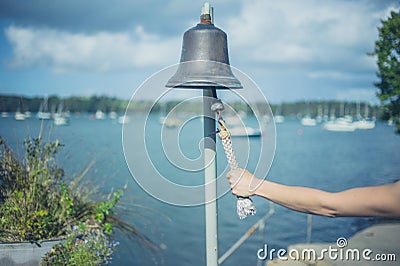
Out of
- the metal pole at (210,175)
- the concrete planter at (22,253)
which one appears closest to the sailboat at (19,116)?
the concrete planter at (22,253)

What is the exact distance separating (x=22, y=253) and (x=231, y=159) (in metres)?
2.22

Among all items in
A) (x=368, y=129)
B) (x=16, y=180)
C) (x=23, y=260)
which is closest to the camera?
(x=23, y=260)

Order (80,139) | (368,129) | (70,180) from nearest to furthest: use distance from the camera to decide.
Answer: (70,180)
(80,139)
(368,129)

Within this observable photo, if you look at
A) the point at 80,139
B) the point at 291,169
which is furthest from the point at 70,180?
the point at 291,169

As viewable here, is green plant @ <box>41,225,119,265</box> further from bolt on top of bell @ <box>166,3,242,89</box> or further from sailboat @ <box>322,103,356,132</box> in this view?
sailboat @ <box>322,103,356,132</box>

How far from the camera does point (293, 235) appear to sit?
43.6 feet

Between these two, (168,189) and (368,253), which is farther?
(368,253)

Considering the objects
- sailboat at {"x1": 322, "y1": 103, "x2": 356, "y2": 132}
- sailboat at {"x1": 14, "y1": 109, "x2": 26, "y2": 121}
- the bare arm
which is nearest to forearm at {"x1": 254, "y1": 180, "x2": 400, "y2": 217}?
the bare arm

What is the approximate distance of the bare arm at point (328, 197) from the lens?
1.96 meters

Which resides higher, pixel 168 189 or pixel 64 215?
pixel 168 189

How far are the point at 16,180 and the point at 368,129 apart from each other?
336 ft

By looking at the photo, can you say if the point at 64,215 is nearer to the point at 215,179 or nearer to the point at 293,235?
the point at 215,179

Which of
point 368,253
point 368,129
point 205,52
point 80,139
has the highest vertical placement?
point 205,52

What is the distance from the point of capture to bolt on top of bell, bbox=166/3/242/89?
8.44 feet
